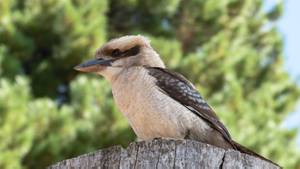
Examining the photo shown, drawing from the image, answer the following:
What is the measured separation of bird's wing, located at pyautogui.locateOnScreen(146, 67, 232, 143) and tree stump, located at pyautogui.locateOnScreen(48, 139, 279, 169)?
115cm

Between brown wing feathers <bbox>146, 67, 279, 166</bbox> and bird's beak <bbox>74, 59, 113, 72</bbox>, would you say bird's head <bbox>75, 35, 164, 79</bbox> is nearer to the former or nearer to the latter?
Result: bird's beak <bbox>74, 59, 113, 72</bbox>

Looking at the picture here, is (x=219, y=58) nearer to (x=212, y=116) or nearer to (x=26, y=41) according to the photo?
(x=26, y=41)

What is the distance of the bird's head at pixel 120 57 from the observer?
4.76m

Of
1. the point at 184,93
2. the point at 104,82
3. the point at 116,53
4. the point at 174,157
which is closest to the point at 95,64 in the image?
the point at 116,53

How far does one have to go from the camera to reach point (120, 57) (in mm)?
4863

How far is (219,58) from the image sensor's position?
14.4 m

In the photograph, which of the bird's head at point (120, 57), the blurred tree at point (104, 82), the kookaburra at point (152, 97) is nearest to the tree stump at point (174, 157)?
the kookaburra at point (152, 97)

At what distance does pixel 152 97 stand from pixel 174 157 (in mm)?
1277

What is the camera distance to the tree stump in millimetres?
3094

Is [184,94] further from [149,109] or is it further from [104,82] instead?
[104,82]

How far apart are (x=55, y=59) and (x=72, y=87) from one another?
1.39 meters

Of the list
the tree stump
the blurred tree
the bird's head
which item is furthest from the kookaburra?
the blurred tree

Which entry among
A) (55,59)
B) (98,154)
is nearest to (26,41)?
(55,59)

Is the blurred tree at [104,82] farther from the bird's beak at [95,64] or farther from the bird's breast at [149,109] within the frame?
the bird's breast at [149,109]
